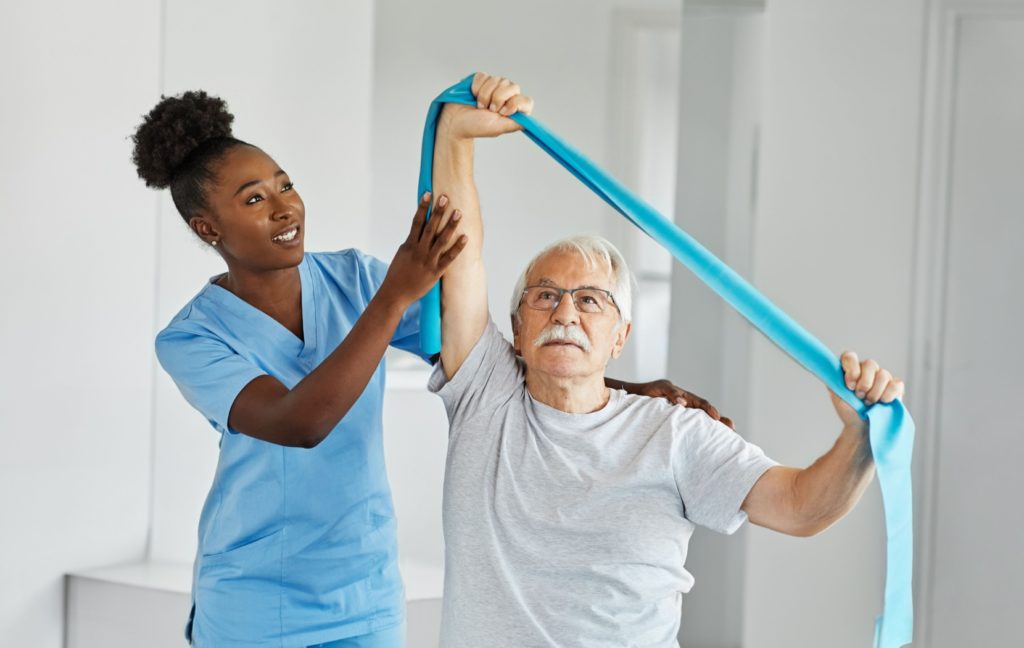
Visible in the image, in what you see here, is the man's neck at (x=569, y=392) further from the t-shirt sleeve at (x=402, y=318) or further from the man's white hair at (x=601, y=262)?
the t-shirt sleeve at (x=402, y=318)

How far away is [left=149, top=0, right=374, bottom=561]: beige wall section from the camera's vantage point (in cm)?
322

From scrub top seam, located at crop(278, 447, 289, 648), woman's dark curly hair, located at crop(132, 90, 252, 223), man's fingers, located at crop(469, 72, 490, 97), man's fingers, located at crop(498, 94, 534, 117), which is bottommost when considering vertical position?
scrub top seam, located at crop(278, 447, 289, 648)

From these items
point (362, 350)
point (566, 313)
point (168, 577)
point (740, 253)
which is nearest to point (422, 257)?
point (362, 350)

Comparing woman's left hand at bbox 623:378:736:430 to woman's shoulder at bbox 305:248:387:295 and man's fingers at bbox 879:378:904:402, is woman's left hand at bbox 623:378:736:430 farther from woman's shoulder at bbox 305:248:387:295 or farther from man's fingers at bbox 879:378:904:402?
woman's shoulder at bbox 305:248:387:295

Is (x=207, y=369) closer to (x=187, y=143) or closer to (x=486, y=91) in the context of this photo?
(x=187, y=143)

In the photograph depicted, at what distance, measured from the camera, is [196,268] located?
329cm

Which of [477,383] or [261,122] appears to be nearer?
[477,383]

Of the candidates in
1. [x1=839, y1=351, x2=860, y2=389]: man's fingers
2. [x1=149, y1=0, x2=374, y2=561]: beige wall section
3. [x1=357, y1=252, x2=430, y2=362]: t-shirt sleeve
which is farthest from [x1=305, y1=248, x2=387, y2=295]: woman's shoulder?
[x1=149, y1=0, x2=374, y2=561]: beige wall section

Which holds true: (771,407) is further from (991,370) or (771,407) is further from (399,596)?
(399,596)

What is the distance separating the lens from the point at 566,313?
1.78 metres

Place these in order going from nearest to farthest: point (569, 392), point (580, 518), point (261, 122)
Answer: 1. point (580, 518)
2. point (569, 392)
3. point (261, 122)

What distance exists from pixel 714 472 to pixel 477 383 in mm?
409

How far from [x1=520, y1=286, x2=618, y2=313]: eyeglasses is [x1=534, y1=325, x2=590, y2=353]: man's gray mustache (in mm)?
45

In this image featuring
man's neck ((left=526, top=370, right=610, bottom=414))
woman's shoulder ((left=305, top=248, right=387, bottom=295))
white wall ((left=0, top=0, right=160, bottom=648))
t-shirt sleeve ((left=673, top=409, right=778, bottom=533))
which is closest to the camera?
t-shirt sleeve ((left=673, top=409, right=778, bottom=533))
